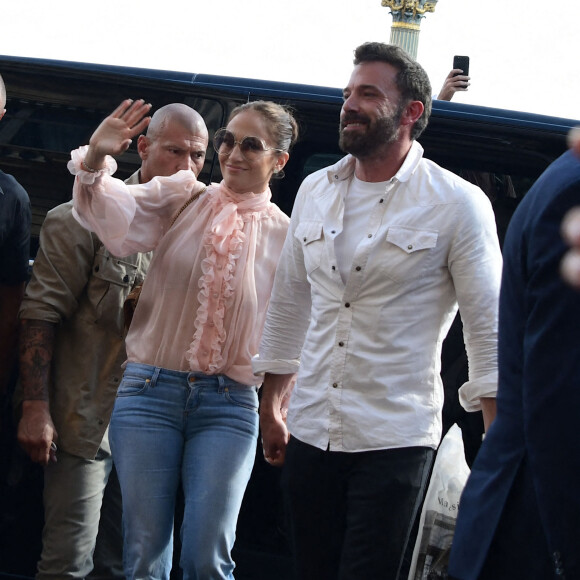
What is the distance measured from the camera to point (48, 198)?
12.8ft

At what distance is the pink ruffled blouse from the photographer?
3256 millimetres

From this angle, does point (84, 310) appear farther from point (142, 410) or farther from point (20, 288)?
point (142, 410)

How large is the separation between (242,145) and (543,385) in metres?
1.81

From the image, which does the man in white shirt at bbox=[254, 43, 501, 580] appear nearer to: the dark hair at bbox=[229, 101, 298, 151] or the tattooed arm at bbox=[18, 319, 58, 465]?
the dark hair at bbox=[229, 101, 298, 151]

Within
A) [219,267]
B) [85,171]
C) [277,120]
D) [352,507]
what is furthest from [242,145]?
[352,507]

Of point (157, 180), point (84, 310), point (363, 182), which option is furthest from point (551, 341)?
point (84, 310)

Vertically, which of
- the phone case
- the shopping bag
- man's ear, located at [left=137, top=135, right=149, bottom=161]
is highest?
the phone case

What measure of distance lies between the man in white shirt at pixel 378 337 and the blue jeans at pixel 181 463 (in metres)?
0.22

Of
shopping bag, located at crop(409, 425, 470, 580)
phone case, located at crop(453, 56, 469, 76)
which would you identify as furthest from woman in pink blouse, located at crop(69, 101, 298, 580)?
phone case, located at crop(453, 56, 469, 76)

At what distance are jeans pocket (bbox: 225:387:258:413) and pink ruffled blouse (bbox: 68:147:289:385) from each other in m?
0.03

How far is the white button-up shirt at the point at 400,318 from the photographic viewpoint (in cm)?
287

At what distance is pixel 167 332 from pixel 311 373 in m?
0.52

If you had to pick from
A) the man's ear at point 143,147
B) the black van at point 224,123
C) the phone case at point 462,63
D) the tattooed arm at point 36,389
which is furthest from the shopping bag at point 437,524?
the phone case at point 462,63

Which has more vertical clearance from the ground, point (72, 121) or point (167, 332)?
point (72, 121)
